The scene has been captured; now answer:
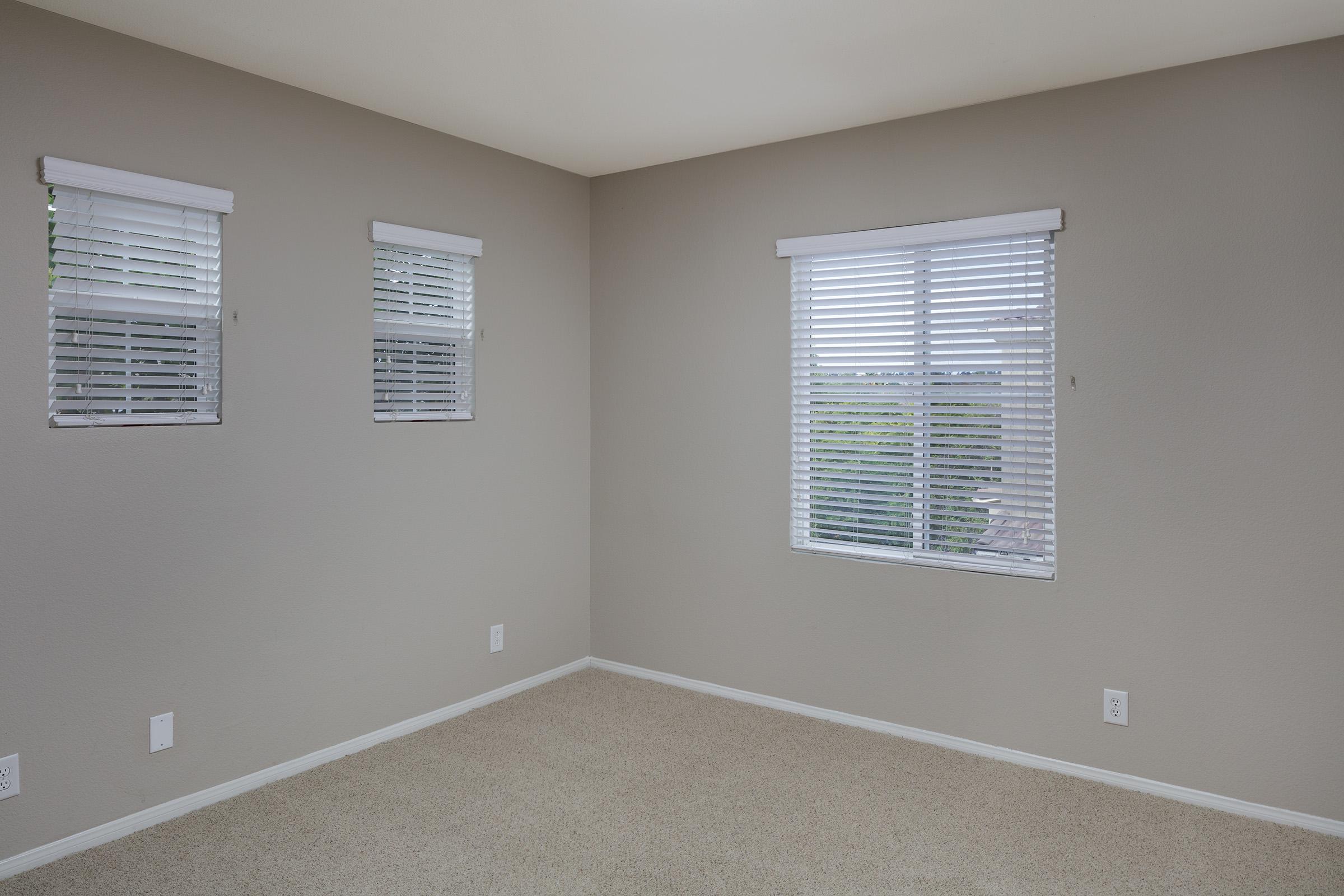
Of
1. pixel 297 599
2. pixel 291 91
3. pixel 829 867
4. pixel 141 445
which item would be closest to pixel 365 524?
pixel 297 599

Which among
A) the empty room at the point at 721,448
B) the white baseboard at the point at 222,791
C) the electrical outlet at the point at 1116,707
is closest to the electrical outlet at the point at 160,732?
the empty room at the point at 721,448

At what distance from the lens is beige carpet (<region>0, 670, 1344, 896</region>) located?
249cm

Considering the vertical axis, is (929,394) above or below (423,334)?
below

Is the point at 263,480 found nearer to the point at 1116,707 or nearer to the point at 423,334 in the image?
the point at 423,334

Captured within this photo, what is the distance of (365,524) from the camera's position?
11.4 feet

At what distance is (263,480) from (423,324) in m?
0.97

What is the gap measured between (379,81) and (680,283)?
1658 millimetres

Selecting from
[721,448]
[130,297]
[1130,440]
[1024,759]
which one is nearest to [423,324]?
[130,297]

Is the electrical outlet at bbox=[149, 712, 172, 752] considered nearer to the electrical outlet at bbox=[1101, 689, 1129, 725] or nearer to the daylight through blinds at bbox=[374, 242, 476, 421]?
the daylight through blinds at bbox=[374, 242, 476, 421]

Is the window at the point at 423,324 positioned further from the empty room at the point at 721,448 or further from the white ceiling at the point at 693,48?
the white ceiling at the point at 693,48

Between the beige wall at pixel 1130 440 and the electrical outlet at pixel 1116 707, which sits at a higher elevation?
→ the beige wall at pixel 1130 440

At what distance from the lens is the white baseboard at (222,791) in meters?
2.56

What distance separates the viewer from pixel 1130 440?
309 cm

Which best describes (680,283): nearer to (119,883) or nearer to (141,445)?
(141,445)
